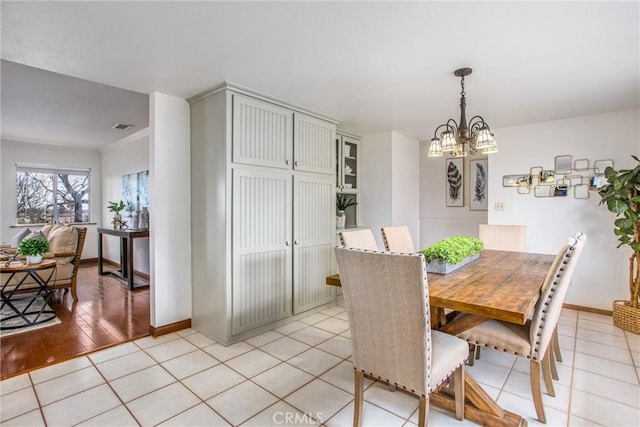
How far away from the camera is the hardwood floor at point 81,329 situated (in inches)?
97.1

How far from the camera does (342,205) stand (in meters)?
4.39

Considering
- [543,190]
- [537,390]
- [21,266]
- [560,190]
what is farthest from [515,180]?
[21,266]

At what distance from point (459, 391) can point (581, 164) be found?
10.7ft

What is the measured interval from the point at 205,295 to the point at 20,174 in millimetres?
5130

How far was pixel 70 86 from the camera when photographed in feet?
10.2

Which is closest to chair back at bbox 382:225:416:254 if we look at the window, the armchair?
the armchair

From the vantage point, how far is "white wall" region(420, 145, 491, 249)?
4902mm

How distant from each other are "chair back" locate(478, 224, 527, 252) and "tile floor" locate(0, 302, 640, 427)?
919 mm

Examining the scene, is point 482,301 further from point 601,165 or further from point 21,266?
point 21,266

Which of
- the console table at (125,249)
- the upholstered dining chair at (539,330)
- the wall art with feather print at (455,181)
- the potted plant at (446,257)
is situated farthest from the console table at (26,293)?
the wall art with feather print at (455,181)

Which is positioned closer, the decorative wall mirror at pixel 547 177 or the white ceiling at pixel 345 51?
the white ceiling at pixel 345 51

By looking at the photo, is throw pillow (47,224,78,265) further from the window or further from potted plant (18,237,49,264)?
the window

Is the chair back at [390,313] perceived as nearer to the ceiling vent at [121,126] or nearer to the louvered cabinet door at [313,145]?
the louvered cabinet door at [313,145]

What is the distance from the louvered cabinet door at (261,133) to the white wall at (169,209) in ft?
2.14
